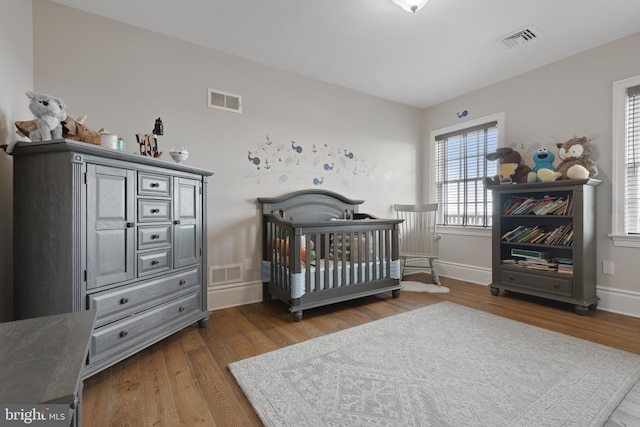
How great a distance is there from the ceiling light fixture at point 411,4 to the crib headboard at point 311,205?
1.80m

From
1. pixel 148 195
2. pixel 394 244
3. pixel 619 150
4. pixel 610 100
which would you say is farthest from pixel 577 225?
pixel 148 195

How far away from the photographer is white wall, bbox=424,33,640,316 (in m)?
2.59

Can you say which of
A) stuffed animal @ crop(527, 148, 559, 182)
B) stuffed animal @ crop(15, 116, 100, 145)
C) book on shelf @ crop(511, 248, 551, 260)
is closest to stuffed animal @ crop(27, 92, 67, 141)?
stuffed animal @ crop(15, 116, 100, 145)

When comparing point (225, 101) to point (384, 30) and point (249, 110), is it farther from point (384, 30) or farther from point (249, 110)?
point (384, 30)

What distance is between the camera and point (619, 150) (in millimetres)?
2613

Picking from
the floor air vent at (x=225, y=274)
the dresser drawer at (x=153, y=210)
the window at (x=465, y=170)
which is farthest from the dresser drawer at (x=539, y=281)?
the dresser drawer at (x=153, y=210)

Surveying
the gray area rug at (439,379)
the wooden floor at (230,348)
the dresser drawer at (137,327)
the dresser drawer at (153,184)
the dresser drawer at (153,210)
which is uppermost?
the dresser drawer at (153,184)

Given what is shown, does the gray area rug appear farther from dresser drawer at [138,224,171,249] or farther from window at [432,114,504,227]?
window at [432,114,504,227]

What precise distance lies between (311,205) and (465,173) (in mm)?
2145

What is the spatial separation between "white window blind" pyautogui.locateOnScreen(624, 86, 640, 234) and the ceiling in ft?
1.98

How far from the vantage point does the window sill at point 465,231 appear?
11.8 feet

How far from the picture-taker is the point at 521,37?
2.55 metres

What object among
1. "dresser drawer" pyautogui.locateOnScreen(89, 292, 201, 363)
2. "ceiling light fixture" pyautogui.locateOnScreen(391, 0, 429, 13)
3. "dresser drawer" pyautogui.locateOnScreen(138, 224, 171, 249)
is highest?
"ceiling light fixture" pyautogui.locateOnScreen(391, 0, 429, 13)

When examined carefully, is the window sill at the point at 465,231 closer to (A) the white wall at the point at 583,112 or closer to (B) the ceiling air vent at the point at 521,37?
(A) the white wall at the point at 583,112
